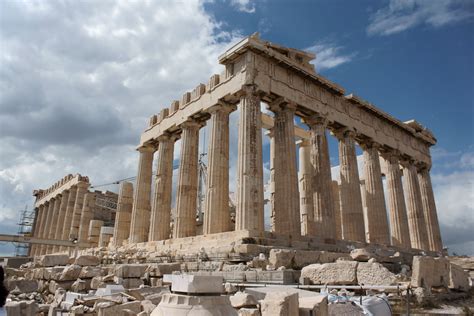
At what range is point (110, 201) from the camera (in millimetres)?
46500

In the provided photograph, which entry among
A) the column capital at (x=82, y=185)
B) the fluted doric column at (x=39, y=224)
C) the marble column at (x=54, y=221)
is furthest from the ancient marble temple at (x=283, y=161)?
the fluted doric column at (x=39, y=224)

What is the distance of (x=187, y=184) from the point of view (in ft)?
75.3

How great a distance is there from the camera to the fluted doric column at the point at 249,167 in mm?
17594

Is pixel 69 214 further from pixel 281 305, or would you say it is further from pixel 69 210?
pixel 281 305

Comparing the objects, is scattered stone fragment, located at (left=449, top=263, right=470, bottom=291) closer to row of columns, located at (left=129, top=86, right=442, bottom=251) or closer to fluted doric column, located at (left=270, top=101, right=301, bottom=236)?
row of columns, located at (left=129, top=86, right=442, bottom=251)

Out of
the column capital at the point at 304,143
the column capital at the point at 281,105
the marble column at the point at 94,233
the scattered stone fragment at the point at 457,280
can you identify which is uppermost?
the column capital at the point at 304,143

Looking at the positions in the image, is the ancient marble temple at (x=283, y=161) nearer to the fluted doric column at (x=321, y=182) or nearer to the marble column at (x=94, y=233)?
the fluted doric column at (x=321, y=182)

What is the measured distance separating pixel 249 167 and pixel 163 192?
30.7 feet

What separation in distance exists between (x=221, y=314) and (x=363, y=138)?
80.2ft

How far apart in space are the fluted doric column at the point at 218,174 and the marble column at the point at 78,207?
918 inches

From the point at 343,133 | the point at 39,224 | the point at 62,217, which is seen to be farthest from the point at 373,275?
the point at 39,224

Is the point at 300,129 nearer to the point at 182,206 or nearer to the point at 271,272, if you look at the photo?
the point at 182,206

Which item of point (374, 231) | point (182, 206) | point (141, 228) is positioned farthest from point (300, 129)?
point (141, 228)

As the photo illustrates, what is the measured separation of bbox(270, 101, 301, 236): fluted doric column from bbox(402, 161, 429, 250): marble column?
1470 cm
